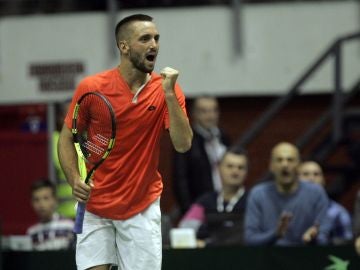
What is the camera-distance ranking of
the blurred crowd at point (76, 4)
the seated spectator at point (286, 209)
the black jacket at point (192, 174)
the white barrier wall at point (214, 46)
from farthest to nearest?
the blurred crowd at point (76, 4) < the white barrier wall at point (214, 46) < the black jacket at point (192, 174) < the seated spectator at point (286, 209)

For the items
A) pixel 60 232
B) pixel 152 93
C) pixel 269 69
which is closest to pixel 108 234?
pixel 152 93

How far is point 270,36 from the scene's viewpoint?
15.4 meters

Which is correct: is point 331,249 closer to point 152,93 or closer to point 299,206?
point 299,206

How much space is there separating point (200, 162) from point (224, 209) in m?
1.20

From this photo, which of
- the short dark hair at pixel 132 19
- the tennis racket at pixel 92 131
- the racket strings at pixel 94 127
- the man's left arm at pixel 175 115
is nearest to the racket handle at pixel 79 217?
the tennis racket at pixel 92 131

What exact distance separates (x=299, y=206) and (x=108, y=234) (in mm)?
2636

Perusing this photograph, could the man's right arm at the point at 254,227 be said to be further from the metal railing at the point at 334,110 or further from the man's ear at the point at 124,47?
the man's ear at the point at 124,47

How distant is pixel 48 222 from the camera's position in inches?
471

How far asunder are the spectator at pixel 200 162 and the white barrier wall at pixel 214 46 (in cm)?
269

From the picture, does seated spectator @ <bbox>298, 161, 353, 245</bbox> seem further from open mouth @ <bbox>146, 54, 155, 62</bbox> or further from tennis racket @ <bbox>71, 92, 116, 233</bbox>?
open mouth @ <bbox>146, 54, 155, 62</bbox>

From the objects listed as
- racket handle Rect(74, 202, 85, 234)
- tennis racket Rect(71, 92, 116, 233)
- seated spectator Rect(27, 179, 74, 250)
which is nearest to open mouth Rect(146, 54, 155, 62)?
tennis racket Rect(71, 92, 116, 233)

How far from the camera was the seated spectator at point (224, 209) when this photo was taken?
11.2m

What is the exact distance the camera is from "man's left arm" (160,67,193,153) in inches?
312

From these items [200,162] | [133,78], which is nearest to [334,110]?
[200,162]
